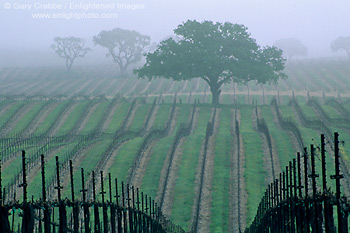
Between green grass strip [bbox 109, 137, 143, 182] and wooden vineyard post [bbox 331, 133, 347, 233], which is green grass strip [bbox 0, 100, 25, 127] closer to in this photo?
green grass strip [bbox 109, 137, 143, 182]

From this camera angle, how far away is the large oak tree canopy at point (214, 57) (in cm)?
8475

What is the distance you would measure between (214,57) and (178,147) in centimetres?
2820

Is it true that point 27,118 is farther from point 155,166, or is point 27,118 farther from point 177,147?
point 155,166

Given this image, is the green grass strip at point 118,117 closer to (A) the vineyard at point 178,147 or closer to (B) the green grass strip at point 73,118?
(A) the vineyard at point 178,147

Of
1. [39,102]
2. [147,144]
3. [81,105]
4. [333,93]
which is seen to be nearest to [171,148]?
[147,144]

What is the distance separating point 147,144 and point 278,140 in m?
14.5

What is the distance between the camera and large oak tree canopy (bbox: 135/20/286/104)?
84750 mm

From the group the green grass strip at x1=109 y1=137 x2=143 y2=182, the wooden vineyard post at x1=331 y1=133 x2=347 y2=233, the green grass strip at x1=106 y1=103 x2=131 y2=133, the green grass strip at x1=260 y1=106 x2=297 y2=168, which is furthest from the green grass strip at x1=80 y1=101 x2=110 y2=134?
the wooden vineyard post at x1=331 y1=133 x2=347 y2=233

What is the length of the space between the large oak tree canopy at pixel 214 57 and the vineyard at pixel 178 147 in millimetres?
5393

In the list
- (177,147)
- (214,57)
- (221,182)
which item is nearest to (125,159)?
(177,147)

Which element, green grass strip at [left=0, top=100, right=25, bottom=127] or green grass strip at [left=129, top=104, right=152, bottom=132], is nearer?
green grass strip at [left=129, top=104, right=152, bottom=132]

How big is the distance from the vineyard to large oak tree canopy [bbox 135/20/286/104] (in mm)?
5393

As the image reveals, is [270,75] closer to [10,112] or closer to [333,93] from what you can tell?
[333,93]

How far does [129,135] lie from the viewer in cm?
6669
